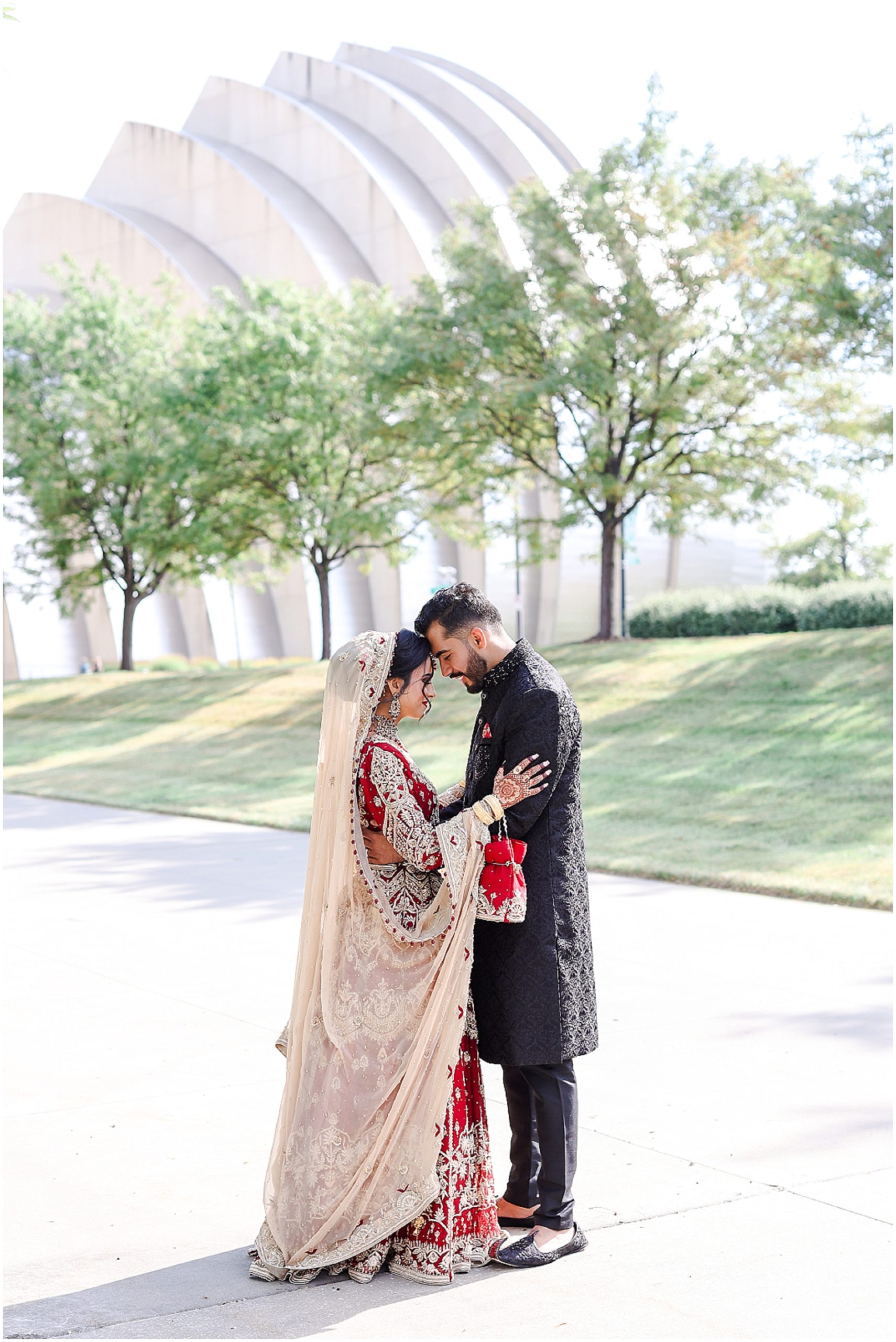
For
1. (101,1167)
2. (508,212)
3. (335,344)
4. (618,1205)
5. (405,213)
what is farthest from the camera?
(405,213)

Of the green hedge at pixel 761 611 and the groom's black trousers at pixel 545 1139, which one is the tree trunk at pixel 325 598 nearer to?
the green hedge at pixel 761 611

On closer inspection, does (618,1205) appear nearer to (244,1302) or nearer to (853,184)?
(244,1302)

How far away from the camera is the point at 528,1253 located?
400cm

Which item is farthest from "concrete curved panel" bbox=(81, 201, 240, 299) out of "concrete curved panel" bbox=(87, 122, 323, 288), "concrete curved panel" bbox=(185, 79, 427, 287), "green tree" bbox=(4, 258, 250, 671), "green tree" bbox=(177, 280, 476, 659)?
"green tree" bbox=(177, 280, 476, 659)

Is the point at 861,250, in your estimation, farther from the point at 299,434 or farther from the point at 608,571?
the point at 299,434

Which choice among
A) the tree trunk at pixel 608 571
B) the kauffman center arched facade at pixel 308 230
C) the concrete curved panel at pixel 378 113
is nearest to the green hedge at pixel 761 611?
the tree trunk at pixel 608 571

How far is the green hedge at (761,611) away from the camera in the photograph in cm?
2411

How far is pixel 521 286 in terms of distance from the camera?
2561 centimetres

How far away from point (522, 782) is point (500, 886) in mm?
300

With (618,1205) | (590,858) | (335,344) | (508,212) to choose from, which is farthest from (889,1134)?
(335,344)

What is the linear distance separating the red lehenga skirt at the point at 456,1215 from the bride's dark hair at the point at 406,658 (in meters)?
1.01

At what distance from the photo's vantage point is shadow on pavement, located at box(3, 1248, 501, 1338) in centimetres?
362

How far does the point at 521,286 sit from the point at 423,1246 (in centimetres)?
2332

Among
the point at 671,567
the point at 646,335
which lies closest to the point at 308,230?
the point at 671,567
